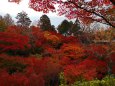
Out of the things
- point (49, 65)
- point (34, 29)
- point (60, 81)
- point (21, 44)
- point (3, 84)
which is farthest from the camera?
point (34, 29)

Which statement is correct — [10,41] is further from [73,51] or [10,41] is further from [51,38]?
[51,38]

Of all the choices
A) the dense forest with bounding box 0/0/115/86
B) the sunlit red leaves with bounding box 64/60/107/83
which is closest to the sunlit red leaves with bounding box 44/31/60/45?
the dense forest with bounding box 0/0/115/86

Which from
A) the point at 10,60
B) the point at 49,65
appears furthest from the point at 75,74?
the point at 10,60

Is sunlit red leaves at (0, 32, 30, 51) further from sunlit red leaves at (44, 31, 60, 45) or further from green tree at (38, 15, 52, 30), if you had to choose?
green tree at (38, 15, 52, 30)

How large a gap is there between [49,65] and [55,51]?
18.8 ft

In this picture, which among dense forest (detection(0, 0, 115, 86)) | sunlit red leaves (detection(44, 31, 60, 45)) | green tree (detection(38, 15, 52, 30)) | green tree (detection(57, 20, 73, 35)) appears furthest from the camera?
green tree (detection(57, 20, 73, 35))

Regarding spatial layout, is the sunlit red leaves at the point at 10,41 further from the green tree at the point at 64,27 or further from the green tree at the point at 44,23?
the green tree at the point at 64,27

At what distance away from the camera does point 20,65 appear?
31.9 meters

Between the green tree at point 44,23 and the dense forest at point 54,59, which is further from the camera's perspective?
the green tree at point 44,23

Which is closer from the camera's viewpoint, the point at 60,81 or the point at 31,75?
the point at 31,75

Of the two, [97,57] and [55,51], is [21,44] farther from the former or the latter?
[97,57]

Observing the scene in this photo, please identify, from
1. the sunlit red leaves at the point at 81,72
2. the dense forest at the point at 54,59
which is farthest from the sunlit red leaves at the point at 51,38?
the sunlit red leaves at the point at 81,72

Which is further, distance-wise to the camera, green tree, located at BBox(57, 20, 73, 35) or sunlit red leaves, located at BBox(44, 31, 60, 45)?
green tree, located at BBox(57, 20, 73, 35)

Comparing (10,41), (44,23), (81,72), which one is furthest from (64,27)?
(81,72)
